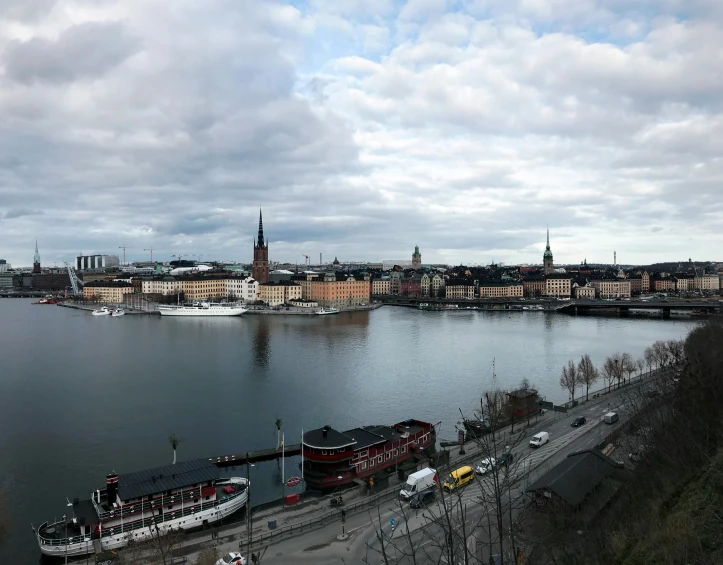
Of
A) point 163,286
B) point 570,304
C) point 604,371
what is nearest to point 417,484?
point 604,371

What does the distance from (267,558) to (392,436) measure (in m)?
3.24

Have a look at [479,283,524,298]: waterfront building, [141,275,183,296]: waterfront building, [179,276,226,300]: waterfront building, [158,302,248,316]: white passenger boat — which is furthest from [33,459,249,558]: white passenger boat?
[479,283,524,298]: waterfront building

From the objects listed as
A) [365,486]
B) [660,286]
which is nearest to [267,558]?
[365,486]

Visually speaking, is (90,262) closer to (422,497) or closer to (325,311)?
(325,311)

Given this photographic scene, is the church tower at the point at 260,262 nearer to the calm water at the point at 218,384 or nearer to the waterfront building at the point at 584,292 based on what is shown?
the calm water at the point at 218,384

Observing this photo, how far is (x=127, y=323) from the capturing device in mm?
25469

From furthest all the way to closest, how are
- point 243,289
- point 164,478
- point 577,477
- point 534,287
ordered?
point 534,287
point 243,289
point 164,478
point 577,477

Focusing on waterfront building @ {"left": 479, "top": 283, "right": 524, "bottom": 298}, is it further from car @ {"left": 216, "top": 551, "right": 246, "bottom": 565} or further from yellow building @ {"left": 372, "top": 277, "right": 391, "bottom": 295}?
car @ {"left": 216, "top": 551, "right": 246, "bottom": 565}

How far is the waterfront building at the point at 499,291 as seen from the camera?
40.9 metres

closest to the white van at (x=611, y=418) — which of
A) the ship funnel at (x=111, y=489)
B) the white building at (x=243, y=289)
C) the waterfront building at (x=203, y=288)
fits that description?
the ship funnel at (x=111, y=489)

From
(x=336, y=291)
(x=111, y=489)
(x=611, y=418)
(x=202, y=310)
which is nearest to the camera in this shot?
(x=111, y=489)

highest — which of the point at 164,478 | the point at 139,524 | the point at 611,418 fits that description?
the point at 611,418

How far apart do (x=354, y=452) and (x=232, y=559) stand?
2.64 metres

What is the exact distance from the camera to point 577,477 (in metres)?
5.12
